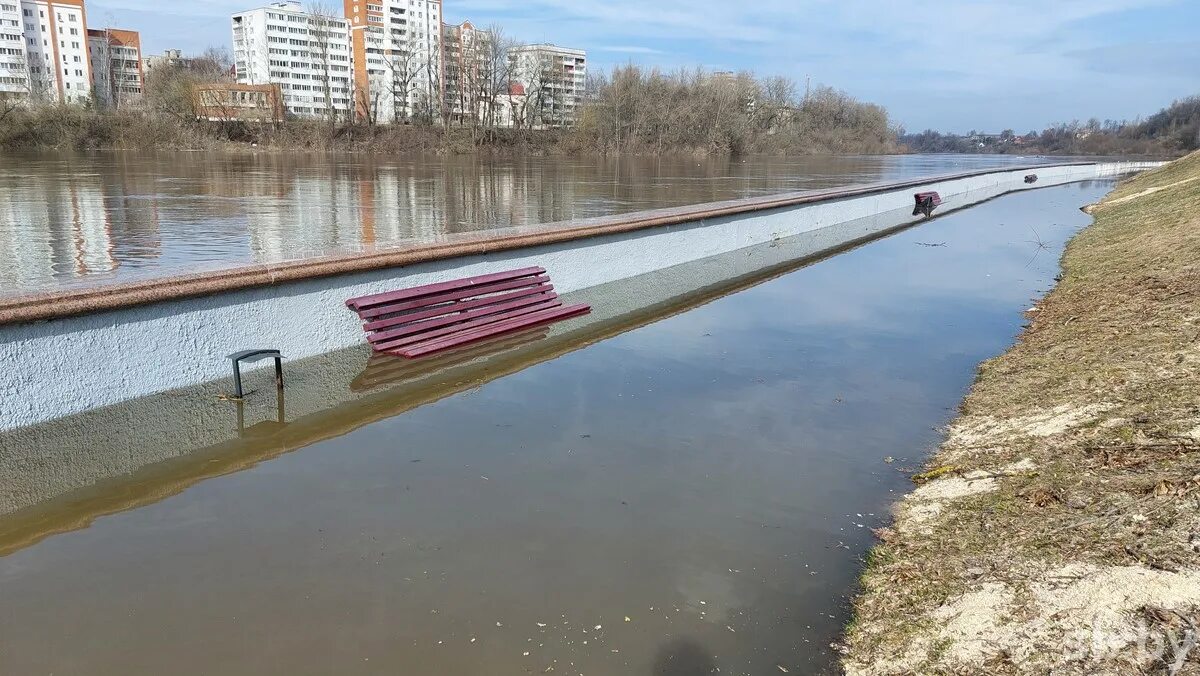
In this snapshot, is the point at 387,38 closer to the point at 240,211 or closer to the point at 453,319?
the point at 240,211

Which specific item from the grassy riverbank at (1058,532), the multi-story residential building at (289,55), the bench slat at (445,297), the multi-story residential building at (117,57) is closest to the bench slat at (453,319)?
the bench slat at (445,297)

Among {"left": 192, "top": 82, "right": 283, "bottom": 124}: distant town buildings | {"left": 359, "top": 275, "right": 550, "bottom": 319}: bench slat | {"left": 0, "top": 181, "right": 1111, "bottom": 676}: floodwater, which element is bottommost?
{"left": 0, "top": 181, "right": 1111, "bottom": 676}: floodwater

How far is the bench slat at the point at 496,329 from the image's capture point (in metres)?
7.96

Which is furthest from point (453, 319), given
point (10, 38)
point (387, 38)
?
point (387, 38)

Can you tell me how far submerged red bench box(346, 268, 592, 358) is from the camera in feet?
26.2

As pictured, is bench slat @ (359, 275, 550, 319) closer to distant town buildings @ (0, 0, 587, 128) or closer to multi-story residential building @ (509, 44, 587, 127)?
distant town buildings @ (0, 0, 587, 128)

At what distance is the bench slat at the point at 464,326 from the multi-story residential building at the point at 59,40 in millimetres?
101309

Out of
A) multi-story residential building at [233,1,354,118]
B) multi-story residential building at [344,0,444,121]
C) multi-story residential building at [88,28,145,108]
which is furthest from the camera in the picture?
multi-story residential building at [233,1,354,118]

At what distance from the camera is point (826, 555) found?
417 cm

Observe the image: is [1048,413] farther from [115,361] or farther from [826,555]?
[115,361]

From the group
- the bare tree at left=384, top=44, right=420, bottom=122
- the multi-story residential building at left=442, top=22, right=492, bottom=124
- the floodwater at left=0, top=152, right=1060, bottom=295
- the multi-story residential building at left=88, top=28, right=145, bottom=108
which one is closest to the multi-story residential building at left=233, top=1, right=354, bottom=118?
the multi-story residential building at left=88, top=28, right=145, bottom=108

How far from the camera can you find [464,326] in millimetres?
8625

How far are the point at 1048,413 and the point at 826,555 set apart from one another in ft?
7.99

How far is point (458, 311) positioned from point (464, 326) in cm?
21
